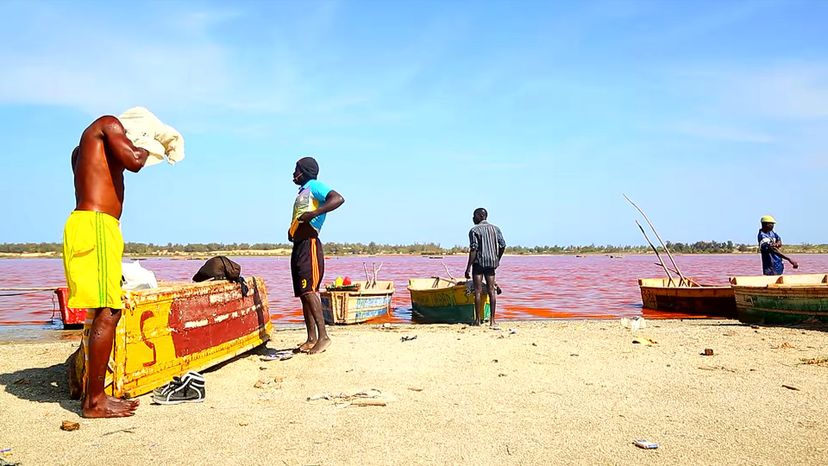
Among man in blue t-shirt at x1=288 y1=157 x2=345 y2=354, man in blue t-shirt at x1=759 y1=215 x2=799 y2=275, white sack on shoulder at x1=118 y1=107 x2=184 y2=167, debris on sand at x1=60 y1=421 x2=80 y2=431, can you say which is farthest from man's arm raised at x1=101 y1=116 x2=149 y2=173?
man in blue t-shirt at x1=759 y1=215 x2=799 y2=275

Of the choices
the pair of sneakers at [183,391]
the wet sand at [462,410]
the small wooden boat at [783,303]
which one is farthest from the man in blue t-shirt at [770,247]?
the pair of sneakers at [183,391]

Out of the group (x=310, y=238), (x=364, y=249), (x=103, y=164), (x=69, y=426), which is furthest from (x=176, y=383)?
(x=364, y=249)

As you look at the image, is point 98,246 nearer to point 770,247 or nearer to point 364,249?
point 770,247

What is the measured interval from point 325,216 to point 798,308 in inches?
321

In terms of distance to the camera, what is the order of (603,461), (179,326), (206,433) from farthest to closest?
1. (179,326)
2. (206,433)
3. (603,461)

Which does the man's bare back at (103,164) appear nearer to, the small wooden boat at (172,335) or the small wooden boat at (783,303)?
the small wooden boat at (172,335)

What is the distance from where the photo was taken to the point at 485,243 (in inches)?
415

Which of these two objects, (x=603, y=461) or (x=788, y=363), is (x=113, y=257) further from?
(x=788, y=363)

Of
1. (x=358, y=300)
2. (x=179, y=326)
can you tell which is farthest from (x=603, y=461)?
(x=358, y=300)

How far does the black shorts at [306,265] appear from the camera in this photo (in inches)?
268

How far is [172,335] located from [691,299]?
1268 centimetres

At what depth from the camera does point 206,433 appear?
4254mm

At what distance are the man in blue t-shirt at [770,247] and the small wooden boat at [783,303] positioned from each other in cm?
187

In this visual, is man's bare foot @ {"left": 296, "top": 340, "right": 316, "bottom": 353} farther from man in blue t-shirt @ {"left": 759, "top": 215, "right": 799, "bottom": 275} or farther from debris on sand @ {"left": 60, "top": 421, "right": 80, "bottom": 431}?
man in blue t-shirt @ {"left": 759, "top": 215, "right": 799, "bottom": 275}
